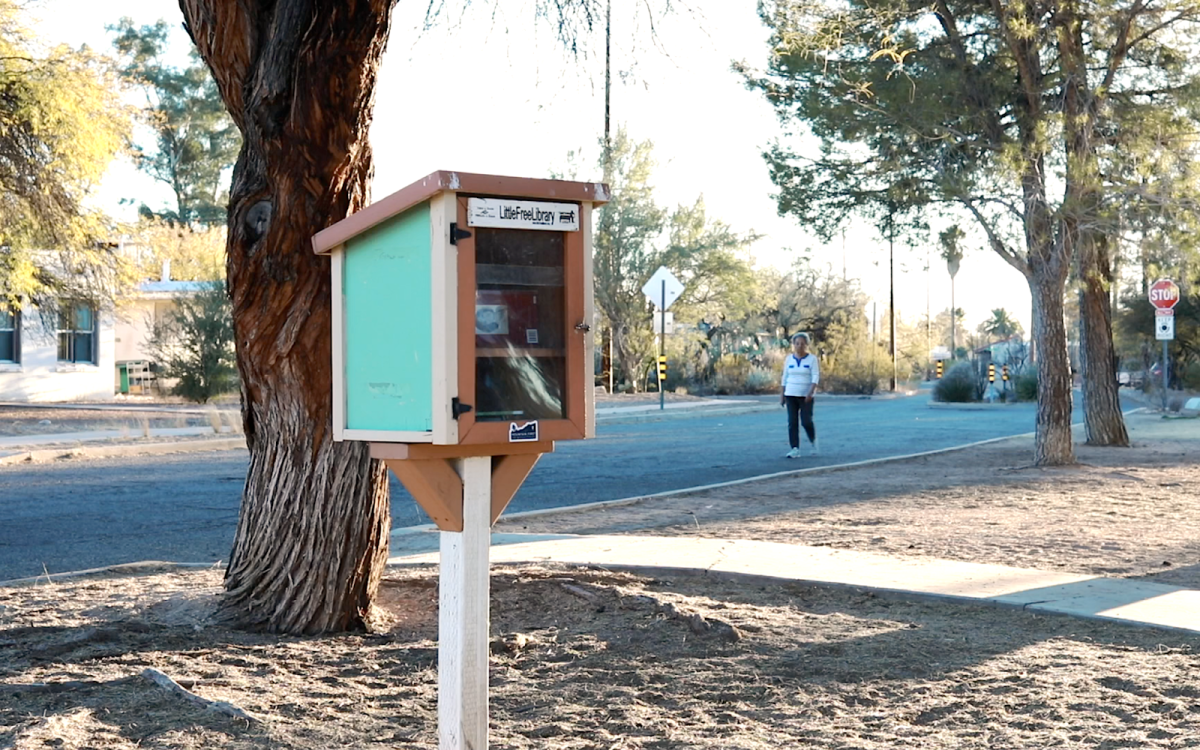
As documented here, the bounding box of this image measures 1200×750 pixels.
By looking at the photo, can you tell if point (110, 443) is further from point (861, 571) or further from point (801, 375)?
point (861, 571)

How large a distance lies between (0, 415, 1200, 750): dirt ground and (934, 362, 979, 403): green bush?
3118 centimetres

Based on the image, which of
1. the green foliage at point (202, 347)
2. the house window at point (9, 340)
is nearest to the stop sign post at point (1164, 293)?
the green foliage at point (202, 347)

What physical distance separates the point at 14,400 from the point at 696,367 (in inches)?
926

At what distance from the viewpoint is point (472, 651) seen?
4148 mm

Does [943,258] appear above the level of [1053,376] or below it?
above

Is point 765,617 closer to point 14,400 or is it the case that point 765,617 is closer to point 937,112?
point 937,112

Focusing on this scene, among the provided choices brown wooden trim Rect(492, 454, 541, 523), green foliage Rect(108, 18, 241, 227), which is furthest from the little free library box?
green foliage Rect(108, 18, 241, 227)

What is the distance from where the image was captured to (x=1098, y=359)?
782 inches

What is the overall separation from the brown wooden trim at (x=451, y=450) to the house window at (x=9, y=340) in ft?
106

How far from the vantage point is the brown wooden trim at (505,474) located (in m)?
4.35

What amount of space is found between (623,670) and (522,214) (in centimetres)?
245

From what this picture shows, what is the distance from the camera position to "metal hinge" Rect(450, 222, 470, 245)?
4023mm

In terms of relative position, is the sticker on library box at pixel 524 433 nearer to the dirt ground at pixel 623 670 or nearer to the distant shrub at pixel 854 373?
the dirt ground at pixel 623 670

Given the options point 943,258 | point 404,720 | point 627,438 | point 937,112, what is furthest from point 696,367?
point 404,720
